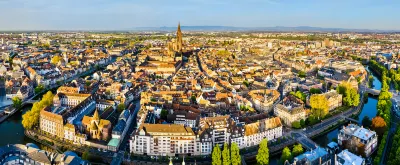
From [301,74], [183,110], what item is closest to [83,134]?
[183,110]

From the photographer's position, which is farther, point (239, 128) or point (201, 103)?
point (201, 103)

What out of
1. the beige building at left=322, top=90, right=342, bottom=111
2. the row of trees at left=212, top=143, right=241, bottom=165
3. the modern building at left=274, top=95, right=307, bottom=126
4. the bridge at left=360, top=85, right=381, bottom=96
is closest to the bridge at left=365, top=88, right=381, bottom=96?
the bridge at left=360, top=85, right=381, bottom=96

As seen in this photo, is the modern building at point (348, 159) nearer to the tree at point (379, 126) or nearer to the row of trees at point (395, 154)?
the row of trees at point (395, 154)

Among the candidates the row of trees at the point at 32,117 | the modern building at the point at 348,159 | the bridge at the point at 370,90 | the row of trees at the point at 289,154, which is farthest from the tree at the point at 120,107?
the bridge at the point at 370,90

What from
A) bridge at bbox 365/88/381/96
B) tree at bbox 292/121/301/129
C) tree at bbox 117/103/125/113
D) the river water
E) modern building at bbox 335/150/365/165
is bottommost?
the river water

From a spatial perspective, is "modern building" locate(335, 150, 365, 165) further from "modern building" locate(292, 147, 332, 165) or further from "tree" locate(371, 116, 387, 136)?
"tree" locate(371, 116, 387, 136)

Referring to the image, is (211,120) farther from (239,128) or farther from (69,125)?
(69,125)
